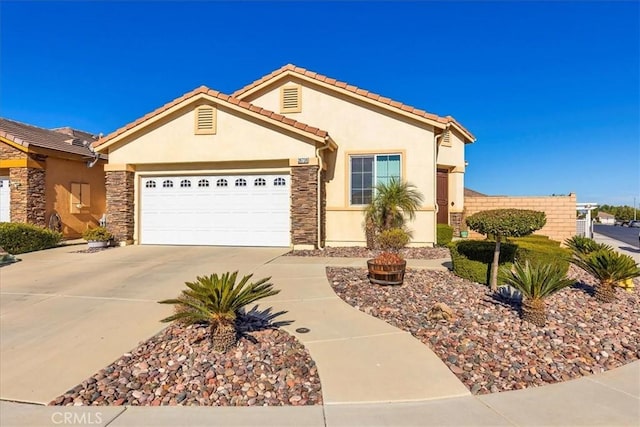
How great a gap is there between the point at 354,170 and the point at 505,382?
9.91 meters

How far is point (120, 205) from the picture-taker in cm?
1277

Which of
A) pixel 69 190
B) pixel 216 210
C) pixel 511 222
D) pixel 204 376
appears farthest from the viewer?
pixel 69 190

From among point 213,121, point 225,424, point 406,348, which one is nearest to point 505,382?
point 406,348

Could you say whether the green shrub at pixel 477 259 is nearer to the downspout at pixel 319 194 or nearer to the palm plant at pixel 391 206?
the palm plant at pixel 391 206

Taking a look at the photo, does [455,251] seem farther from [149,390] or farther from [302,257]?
[149,390]

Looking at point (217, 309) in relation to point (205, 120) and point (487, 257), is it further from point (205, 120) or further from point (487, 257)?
point (205, 120)

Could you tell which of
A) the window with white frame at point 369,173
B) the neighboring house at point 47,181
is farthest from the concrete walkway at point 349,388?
the neighboring house at point 47,181

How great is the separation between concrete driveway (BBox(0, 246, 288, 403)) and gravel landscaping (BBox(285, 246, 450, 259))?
1.13m

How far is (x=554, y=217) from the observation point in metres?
15.7

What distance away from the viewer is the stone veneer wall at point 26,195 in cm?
1382

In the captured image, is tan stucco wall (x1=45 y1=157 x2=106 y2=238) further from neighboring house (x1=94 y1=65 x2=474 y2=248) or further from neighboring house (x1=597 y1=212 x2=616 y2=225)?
neighboring house (x1=597 y1=212 x2=616 y2=225)

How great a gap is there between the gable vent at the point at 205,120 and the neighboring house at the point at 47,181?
660 centimetres

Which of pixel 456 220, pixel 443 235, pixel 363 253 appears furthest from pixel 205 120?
pixel 456 220

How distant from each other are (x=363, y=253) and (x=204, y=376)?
7992 mm
